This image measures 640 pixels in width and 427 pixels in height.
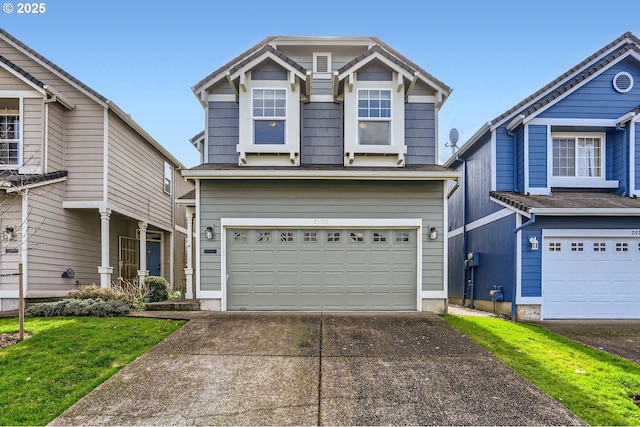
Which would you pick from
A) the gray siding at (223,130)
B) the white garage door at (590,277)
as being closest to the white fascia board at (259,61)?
the gray siding at (223,130)

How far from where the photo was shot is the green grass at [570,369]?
4789 mm

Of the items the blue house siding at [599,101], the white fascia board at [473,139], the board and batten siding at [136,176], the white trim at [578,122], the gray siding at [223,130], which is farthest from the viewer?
the board and batten siding at [136,176]

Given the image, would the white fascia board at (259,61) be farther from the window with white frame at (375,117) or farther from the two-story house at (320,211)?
the window with white frame at (375,117)

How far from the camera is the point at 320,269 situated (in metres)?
9.75

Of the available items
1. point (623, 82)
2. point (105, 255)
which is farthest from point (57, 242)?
point (623, 82)

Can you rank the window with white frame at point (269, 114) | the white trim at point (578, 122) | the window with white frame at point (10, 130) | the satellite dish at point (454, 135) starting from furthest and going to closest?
the satellite dish at point (454, 135), the white trim at point (578, 122), the window with white frame at point (10, 130), the window with white frame at point (269, 114)

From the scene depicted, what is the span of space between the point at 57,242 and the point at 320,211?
740 centimetres

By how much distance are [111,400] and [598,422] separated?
19.3 ft

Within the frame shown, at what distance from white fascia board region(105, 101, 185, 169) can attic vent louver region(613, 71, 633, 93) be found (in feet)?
47.1

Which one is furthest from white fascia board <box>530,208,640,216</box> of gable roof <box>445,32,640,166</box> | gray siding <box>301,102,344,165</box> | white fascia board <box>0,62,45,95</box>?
white fascia board <box>0,62,45,95</box>

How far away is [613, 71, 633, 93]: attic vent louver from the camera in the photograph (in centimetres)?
1090

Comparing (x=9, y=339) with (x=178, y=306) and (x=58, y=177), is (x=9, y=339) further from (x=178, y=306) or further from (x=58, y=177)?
(x=58, y=177)

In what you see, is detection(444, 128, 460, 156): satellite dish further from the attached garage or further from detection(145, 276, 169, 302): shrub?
detection(145, 276, 169, 302): shrub

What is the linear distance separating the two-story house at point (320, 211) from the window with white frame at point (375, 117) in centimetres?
3
